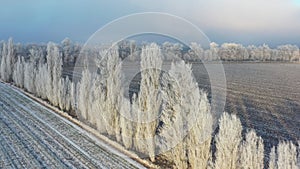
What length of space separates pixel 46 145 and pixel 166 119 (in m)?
7.58

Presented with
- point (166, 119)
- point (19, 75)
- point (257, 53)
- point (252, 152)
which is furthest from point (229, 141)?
point (257, 53)

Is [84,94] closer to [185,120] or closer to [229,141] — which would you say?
[185,120]

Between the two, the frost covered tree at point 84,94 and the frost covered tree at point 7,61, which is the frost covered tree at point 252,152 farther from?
the frost covered tree at point 7,61

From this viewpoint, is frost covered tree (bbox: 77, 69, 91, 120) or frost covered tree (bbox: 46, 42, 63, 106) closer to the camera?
frost covered tree (bbox: 77, 69, 91, 120)

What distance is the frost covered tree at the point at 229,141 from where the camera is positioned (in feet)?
37.8

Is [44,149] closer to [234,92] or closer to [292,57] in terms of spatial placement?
[234,92]

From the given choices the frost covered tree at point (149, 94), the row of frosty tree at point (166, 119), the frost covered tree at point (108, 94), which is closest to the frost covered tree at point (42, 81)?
the row of frosty tree at point (166, 119)

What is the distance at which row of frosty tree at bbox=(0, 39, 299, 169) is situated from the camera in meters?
11.6

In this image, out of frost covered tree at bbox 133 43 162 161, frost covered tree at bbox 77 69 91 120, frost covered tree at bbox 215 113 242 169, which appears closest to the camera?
frost covered tree at bbox 215 113 242 169

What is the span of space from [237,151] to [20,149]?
1181 centimetres

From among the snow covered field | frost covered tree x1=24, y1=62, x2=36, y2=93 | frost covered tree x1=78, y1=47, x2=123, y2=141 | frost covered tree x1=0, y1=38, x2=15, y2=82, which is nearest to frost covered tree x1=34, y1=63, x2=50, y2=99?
frost covered tree x1=24, y1=62, x2=36, y2=93

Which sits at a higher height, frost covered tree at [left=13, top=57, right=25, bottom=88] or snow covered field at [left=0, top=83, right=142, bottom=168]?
frost covered tree at [left=13, top=57, right=25, bottom=88]

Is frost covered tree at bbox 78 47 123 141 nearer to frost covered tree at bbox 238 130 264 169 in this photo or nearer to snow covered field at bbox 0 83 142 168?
snow covered field at bbox 0 83 142 168

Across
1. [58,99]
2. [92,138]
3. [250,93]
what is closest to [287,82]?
[250,93]
